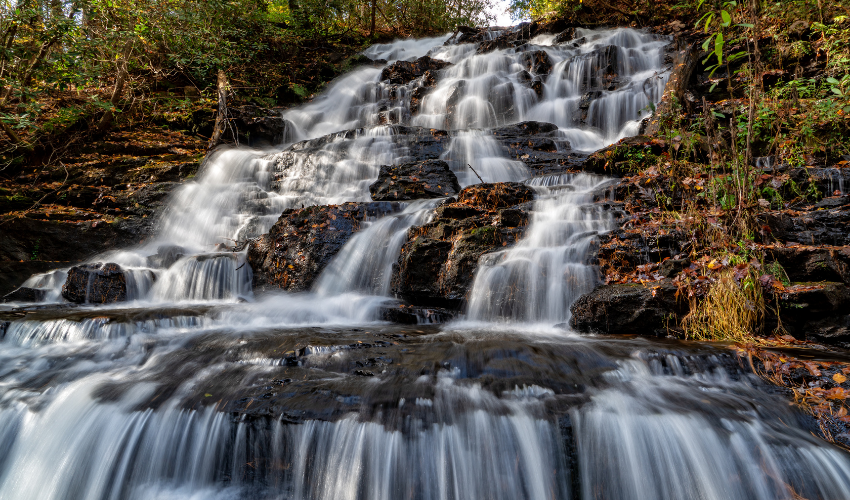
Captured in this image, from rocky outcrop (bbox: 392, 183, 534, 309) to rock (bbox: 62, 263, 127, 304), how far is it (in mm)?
4392

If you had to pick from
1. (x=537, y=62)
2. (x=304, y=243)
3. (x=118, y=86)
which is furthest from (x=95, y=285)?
(x=537, y=62)

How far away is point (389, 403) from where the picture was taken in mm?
2930

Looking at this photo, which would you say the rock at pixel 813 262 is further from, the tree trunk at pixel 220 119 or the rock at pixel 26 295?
the tree trunk at pixel 220 119

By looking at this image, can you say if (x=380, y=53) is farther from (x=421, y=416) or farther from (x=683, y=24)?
(x=421, y=416)

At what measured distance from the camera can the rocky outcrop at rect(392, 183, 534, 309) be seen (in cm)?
556

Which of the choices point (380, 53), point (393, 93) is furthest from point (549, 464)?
point (380, 53)

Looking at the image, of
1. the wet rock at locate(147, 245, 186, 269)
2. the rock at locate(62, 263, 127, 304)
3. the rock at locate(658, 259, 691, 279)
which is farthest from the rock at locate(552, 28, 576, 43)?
the rock at locate(62, 263, 127, 304)

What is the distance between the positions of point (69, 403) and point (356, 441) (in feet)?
7.57

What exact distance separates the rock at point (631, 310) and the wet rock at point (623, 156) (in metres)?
3.72

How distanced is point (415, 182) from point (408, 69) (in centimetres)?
872

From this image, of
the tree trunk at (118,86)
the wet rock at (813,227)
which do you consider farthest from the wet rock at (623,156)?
the tree trunk at (118,86)

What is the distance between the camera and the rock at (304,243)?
6887mm

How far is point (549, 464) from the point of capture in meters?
2.60

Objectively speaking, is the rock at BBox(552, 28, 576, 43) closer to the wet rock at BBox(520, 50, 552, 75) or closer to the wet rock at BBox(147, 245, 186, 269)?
the wet rock at BBox(520, 50, 552, 75)
